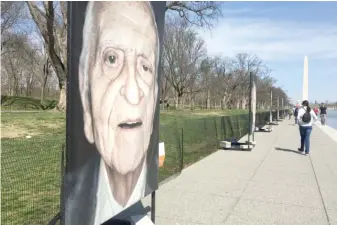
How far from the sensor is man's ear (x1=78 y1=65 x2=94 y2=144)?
2.66 metres

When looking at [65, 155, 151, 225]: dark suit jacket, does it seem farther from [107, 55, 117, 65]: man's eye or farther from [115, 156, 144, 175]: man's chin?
[107, 55, 117, 65]: man's eye

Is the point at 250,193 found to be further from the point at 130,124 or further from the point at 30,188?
the point at 130,124

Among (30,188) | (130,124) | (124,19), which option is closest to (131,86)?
(130,124)

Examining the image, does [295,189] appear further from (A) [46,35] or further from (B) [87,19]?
(A) [46,35]

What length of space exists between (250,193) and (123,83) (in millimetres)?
4170

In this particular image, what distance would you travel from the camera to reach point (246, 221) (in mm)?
5066

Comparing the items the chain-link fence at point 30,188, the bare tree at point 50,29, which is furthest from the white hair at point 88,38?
the bare tree at point 50,29

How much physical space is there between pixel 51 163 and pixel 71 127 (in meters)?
4.92

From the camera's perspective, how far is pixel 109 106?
3.00 metres

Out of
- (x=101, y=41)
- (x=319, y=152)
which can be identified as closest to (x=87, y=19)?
(x=101, y=41)

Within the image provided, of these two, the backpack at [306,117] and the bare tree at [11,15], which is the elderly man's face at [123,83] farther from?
the bare tree at [11,15]

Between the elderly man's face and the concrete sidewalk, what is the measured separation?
1.95 metres

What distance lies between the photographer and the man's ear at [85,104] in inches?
105

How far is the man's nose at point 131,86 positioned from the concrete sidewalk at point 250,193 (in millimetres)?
2163
